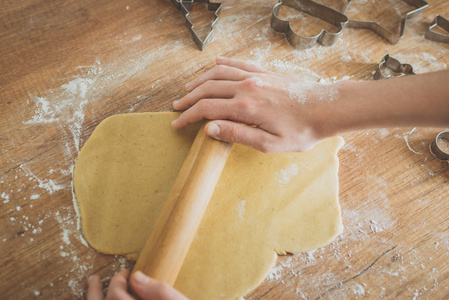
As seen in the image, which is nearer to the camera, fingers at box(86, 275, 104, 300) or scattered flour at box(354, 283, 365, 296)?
fingers at box(86, 275, 104, 300)

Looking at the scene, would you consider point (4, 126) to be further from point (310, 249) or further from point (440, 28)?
point (440, 28)

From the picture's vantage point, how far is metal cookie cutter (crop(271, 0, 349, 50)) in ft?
4.96

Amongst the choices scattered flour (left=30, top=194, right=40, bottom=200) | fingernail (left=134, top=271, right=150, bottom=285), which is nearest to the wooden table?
scattered flour (left=30, top=194, right=40, bottom=200)

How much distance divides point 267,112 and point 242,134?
0.12 metres

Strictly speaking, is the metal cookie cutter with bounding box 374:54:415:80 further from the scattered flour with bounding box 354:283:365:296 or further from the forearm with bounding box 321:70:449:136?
the scattered flour with bounding box 354:283:365:296

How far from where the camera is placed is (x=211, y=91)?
118cm

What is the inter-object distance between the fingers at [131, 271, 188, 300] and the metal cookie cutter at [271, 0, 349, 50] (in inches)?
49.9

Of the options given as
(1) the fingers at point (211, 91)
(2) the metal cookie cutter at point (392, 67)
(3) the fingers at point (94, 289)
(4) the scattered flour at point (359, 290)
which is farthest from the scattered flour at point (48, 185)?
(2) the metal cookie cutter at point (392, 67)

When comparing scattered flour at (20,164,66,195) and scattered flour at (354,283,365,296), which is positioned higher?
scattered flour at (20,164,66,195)

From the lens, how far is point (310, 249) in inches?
44.2

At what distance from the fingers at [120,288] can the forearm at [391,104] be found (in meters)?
0.85

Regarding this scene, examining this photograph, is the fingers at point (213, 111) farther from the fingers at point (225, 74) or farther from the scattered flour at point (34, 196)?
the scattered flour at point (34, 196)

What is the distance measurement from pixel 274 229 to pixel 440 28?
5.16 feet

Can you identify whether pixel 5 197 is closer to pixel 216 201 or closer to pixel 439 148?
pixel 216 201
